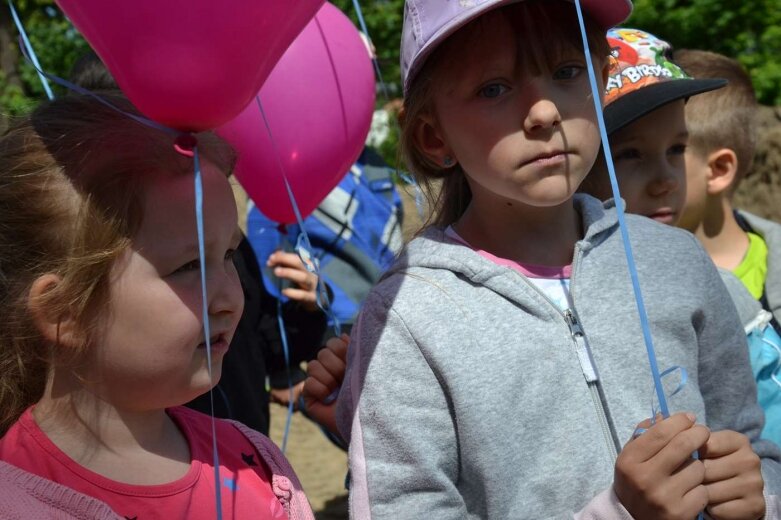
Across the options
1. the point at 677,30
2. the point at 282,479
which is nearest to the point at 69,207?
the point at 282,479

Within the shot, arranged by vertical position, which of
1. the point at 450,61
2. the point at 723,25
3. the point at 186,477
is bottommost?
the point at 723,25

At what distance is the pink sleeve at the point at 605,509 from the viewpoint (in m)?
1.58

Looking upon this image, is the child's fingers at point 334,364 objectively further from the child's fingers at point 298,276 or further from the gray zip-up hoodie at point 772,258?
the gray zip-up hoodie at point 772,258

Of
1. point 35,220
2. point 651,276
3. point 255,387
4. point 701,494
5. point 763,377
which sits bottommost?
point 763,377

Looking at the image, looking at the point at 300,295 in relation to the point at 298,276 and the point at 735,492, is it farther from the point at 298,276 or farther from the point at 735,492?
the point at 735,492

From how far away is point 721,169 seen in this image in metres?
3.03

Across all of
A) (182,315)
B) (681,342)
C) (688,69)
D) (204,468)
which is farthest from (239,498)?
(688,69)

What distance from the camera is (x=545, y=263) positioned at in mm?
1940

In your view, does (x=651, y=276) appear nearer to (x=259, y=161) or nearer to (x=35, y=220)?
(x=259, y=161)

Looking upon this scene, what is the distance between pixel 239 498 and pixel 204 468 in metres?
0.08

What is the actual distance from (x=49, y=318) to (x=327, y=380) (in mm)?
623

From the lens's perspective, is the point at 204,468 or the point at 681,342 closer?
the point at 204,468

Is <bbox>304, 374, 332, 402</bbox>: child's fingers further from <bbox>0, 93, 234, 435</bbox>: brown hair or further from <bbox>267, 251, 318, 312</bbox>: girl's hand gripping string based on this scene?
<bbox>267, 251, 318, 312</bbox>: girl's hand gripping string

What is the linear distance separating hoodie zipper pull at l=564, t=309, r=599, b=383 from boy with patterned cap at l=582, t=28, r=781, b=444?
727mm
